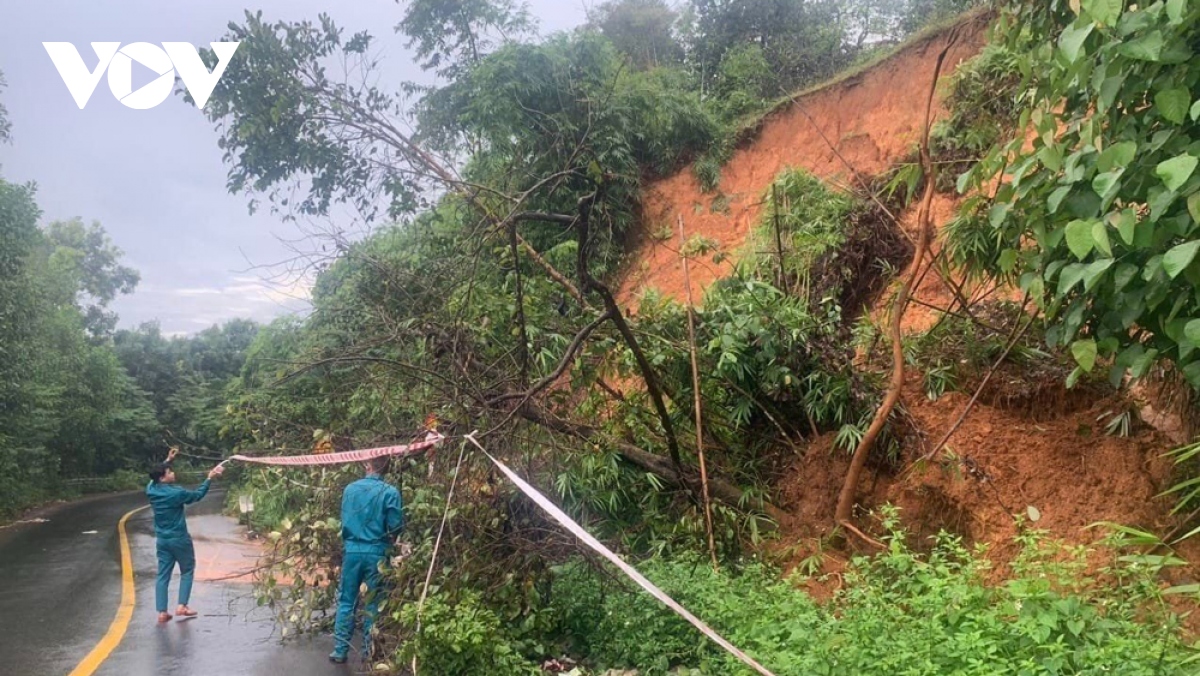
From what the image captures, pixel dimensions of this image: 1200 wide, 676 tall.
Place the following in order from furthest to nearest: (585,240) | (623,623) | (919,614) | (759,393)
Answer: (759,393), (585,240), (623,623), (919,614)

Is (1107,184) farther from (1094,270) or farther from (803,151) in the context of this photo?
(803,151)

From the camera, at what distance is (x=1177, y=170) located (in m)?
3.03

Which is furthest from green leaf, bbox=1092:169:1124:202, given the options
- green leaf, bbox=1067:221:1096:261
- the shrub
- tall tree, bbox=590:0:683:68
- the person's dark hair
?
tall tree, bbox=590:0:683:68

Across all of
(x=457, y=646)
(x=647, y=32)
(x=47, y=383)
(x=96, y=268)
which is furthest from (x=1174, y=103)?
(x=96, y=268)

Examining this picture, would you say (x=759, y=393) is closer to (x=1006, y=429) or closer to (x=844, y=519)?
(x=844, y=519)

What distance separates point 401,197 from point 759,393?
391cm

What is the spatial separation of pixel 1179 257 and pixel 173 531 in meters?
8.02

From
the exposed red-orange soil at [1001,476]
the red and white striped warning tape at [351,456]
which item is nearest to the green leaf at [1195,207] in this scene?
the exposed red-orange soil at [1001,476]

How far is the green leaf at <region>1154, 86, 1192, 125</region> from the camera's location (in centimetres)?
334

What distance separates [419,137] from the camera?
26.5 ft

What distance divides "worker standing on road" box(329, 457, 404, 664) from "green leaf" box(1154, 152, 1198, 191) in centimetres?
499

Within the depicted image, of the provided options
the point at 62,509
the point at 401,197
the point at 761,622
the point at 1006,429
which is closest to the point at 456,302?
the point at 401,197

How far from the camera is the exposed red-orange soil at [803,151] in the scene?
44.9 ft

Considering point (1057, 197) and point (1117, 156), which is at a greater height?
point (1117, 156)
